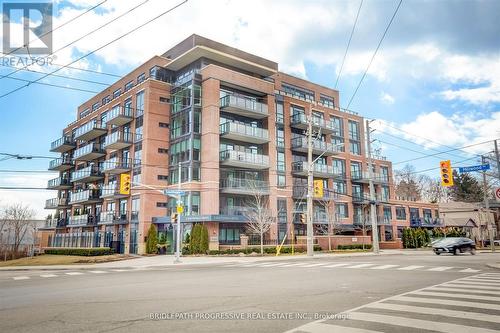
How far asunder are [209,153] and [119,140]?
485 inches

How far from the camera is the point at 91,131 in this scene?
170 feet

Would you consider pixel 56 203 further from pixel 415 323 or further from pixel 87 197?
pixel 415 323

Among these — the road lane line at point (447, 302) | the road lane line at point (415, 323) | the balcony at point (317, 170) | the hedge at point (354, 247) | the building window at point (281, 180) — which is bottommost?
the hedge at point (354, 247)

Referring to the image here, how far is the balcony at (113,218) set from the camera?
43.3m

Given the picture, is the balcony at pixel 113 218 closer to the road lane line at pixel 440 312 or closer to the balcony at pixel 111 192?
the balcony at pixel 111 192

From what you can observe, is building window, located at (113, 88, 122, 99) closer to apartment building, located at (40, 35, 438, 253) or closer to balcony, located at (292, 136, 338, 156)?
apartment building, located at (40, 35, 438, 253)

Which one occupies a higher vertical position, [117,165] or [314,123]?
[314,123]

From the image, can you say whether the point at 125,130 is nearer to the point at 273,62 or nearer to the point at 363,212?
the point at 273,62

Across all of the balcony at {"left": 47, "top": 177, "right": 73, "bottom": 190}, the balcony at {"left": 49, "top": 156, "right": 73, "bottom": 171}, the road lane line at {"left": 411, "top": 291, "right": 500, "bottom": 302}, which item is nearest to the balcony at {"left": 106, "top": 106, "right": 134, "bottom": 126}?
the balcony at {"left": 49, "top": 156, "right": 73, "bottom": 171}

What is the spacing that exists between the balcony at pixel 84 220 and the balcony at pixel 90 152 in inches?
310

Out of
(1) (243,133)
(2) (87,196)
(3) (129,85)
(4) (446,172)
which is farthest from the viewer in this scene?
(3) (129,85)

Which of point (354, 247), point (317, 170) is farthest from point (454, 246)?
point (317, 170)

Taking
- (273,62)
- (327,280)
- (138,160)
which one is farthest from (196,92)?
(327,280)

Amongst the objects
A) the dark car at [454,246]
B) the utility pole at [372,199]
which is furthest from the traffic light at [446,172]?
the utility pole at [372,199]
